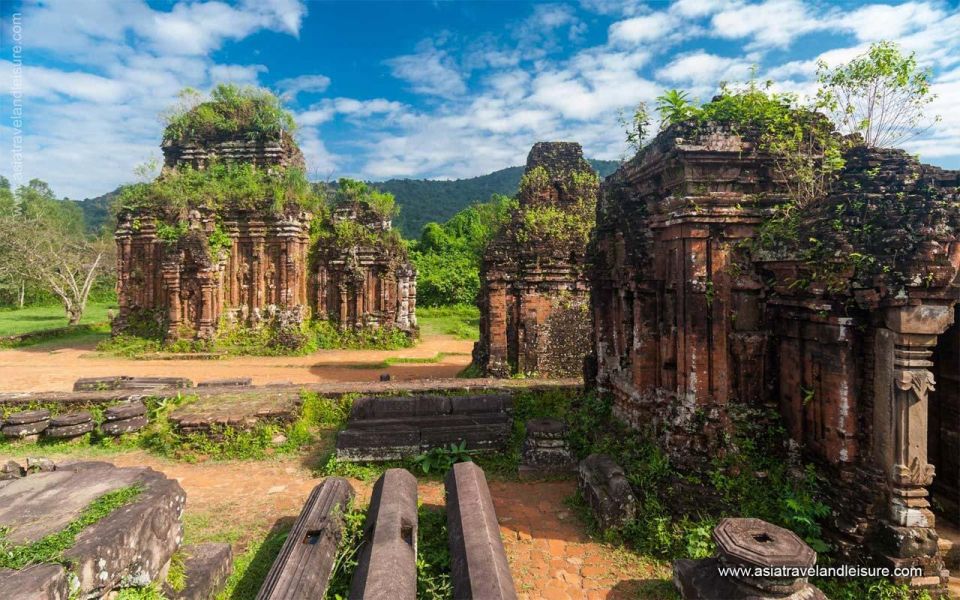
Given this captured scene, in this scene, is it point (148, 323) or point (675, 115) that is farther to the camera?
point (148, 323)

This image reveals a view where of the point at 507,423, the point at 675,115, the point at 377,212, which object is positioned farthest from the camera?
the point at 377,212

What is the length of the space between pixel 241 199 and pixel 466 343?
11041mm

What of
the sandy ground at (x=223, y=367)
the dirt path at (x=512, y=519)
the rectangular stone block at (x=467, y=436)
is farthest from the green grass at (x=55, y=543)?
the sandy ground at (x=223, y=367)

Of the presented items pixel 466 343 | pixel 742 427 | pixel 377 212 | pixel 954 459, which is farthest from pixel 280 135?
pixel 954 459

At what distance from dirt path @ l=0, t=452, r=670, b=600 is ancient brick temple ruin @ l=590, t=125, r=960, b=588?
153 centimetres

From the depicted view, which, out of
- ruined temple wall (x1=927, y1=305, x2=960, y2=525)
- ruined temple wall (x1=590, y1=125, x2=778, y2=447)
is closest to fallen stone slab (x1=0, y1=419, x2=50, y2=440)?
ruined temple wall (x1=590, y1=125, x2=778, y2=447)

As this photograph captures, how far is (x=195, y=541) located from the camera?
5.66 m

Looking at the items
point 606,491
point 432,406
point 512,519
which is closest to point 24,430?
point 432,406

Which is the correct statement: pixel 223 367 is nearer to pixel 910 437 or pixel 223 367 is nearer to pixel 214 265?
pixel 214 265

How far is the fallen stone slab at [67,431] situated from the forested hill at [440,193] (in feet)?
208

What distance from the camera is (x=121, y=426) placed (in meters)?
8.76

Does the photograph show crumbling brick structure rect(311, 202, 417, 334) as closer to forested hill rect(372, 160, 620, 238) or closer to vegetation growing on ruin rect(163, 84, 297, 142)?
vegetation growing on ruin rect(163, 84, 297, 142)

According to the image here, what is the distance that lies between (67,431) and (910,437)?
11.8 m

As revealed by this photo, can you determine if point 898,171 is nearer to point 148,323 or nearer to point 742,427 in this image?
point 742,427
